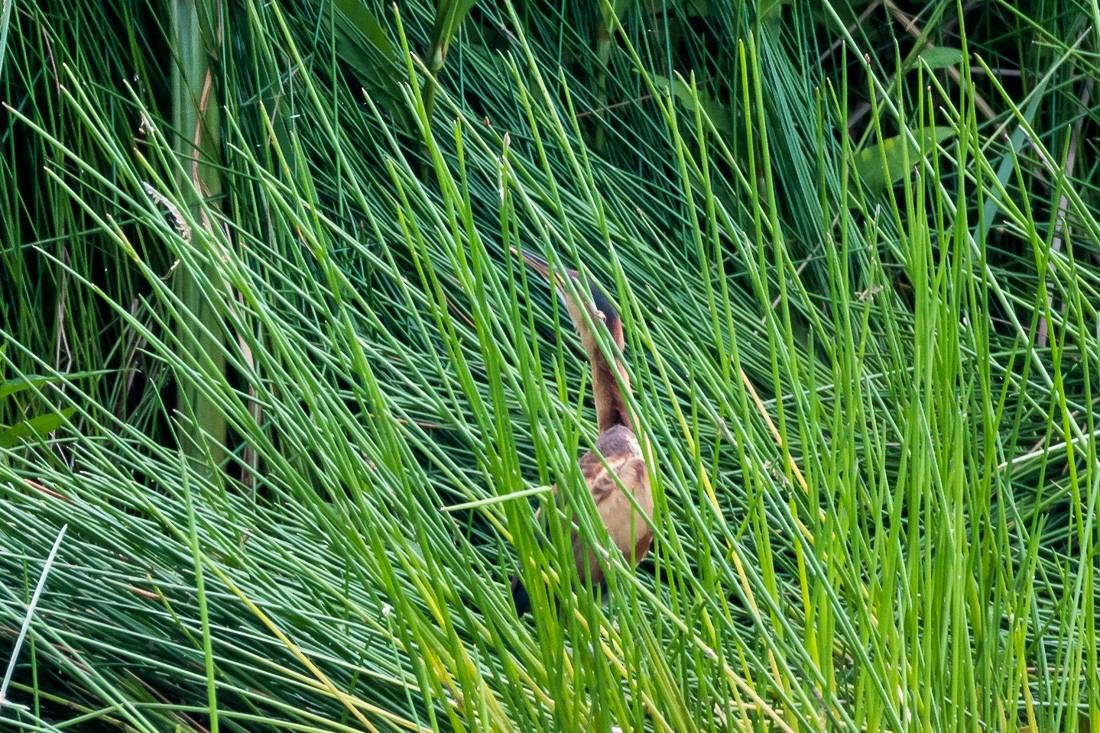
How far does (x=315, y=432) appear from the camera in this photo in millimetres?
670

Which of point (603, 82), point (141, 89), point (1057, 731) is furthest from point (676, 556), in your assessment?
point (603, 82)

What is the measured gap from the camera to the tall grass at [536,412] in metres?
0.62

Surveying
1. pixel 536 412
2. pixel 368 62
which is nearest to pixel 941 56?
pixel 368 62

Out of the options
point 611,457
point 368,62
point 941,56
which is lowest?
point 611,457

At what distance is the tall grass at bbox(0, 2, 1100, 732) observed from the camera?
2.04 feet

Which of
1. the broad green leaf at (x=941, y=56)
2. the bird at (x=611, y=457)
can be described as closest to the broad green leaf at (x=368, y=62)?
the bird at (x=611, y=457)

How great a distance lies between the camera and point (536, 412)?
61cm

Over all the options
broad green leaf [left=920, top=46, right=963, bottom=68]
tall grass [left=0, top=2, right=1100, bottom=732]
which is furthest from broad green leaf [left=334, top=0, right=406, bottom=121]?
broad green leaf [left=920, top=46, right=963, bottom=68]

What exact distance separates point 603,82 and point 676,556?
1.41 metres

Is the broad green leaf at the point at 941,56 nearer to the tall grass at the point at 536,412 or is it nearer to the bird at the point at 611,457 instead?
the tall grass at the point at 536,412

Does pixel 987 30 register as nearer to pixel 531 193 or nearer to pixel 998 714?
pixel 531 193

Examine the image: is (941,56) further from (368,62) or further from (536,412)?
(536,412)

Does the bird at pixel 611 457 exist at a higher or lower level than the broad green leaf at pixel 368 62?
lower

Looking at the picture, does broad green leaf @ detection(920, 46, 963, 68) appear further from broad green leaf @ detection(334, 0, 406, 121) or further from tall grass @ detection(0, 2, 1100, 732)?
broad green leaf @ detection(334, 0, 406, 121)
